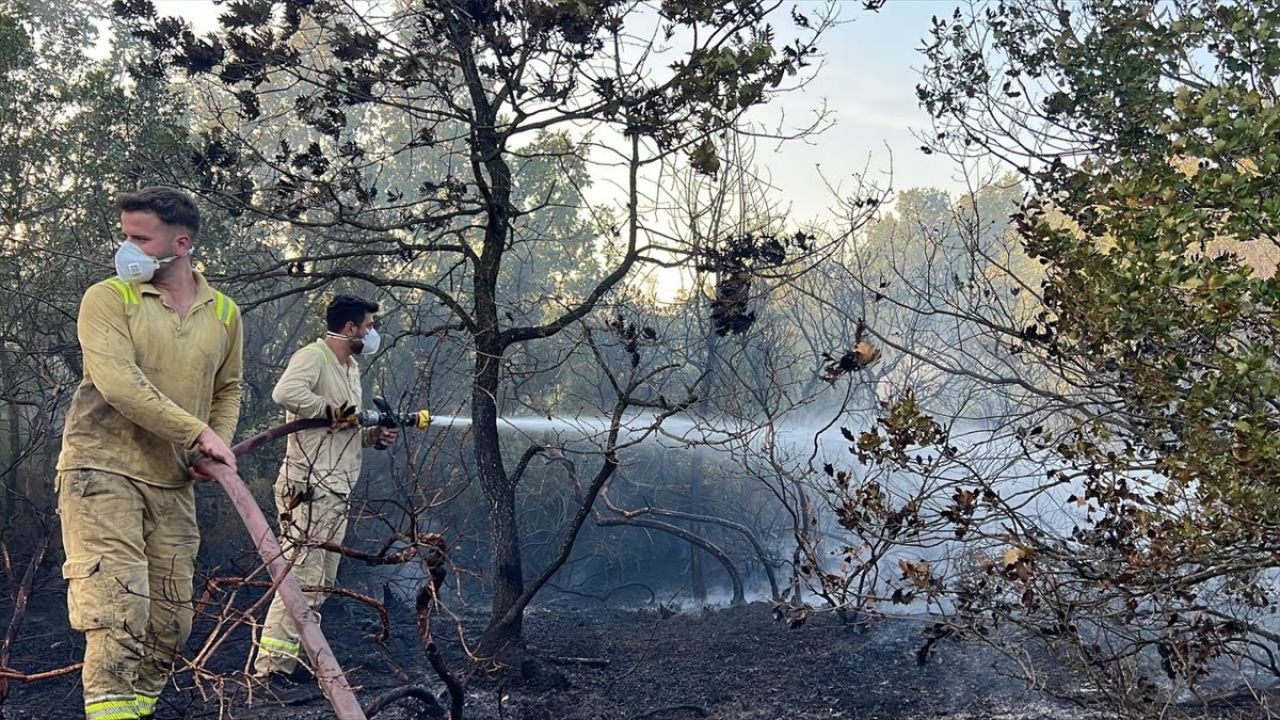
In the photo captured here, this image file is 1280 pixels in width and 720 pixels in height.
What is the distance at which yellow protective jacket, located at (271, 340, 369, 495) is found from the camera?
5441mm

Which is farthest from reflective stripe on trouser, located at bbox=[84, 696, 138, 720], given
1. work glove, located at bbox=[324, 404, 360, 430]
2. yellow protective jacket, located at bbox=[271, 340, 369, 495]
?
yellow protective jacket, located at bbox=[271, 340, 369, 495]

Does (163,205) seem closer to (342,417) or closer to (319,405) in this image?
(342,417)

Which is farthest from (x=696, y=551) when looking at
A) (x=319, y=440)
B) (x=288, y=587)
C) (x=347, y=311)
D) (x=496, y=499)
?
(x=288, y=587)

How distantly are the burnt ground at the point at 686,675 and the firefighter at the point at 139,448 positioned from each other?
1272 millimetres

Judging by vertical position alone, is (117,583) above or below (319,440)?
below

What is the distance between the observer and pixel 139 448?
12.1ft

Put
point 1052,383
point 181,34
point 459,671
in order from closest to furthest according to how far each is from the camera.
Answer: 1. point 181,34
2. point 459,671
3. point 1052,383

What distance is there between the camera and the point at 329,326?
19.3ft

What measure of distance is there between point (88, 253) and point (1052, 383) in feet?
49.2

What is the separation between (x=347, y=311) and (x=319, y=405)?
583 mm

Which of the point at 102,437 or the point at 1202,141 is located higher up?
the point at 1202,141

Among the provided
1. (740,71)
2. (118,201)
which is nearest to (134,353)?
(118,201)

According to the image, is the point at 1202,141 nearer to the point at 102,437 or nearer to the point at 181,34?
the point at 102,437

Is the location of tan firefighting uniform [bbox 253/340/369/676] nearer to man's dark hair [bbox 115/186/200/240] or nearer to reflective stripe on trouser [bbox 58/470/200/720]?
reflective stripe on trouser [bbox 58/470/200/720]
